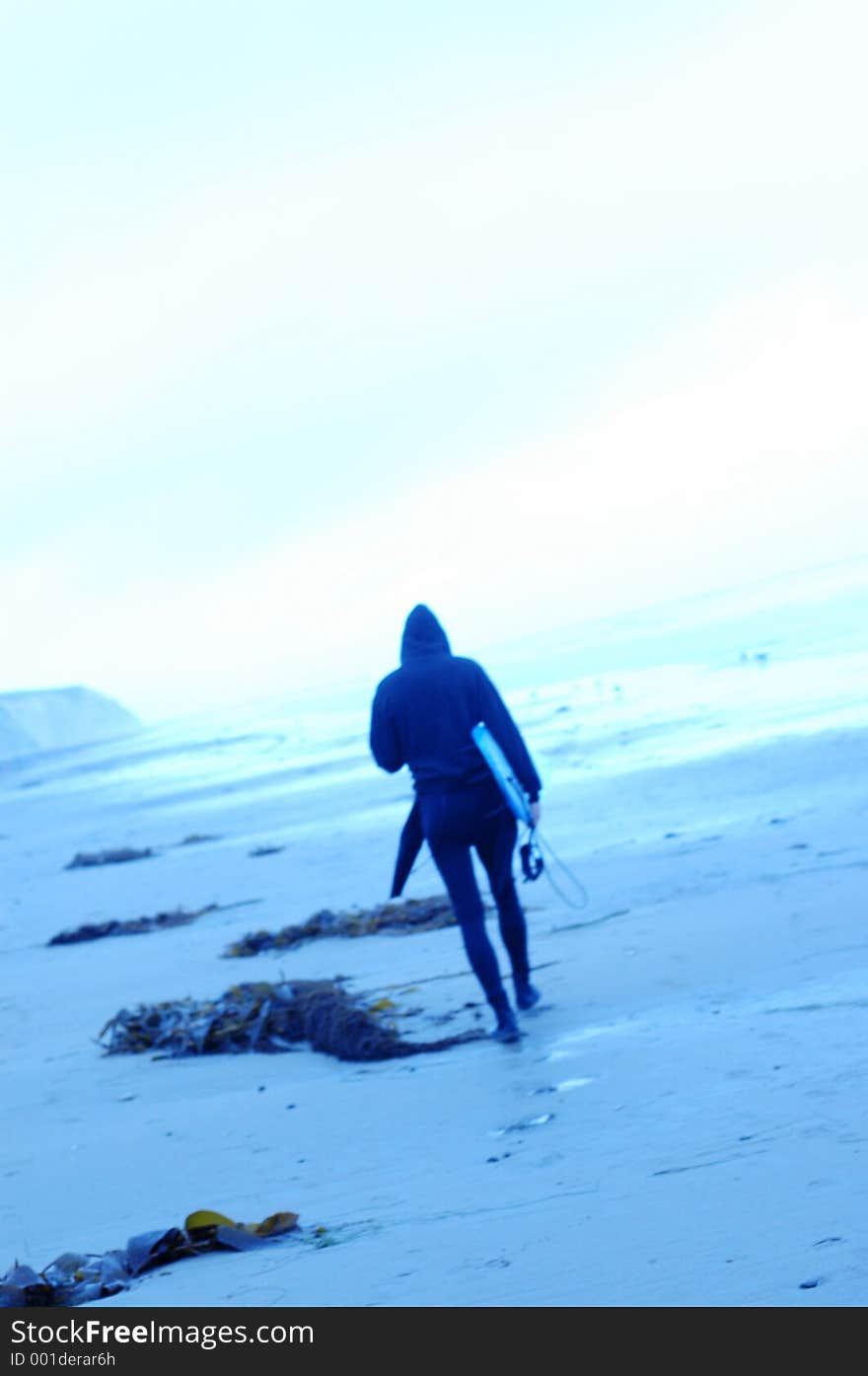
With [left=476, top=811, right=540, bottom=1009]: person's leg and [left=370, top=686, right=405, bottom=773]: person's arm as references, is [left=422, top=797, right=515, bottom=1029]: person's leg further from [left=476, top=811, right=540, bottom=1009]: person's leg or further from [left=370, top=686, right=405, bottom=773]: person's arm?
[left=370, top=686, right=405, bottom=773]: person's arm

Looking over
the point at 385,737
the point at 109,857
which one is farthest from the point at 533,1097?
the point at 109,857

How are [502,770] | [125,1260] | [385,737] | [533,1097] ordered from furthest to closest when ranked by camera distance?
[385,737]
[502,770]
[533,1097]
[125,1260]

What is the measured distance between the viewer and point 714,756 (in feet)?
52.6

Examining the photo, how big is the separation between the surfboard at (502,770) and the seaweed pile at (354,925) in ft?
9.05

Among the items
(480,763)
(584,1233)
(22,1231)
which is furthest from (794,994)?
(22,1231)

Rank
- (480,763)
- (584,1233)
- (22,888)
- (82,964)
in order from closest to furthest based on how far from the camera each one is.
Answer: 1. (584,1233)
2. (480,763)
3. (82,964)
4. (22,888)

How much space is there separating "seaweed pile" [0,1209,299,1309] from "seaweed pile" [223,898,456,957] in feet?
16.6

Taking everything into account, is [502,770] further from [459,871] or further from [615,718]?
[615,718]

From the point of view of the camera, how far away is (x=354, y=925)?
358 inches

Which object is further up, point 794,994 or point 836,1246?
point 836,1246

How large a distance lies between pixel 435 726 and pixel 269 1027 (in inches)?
62.5

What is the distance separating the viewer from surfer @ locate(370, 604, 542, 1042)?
6.18m
